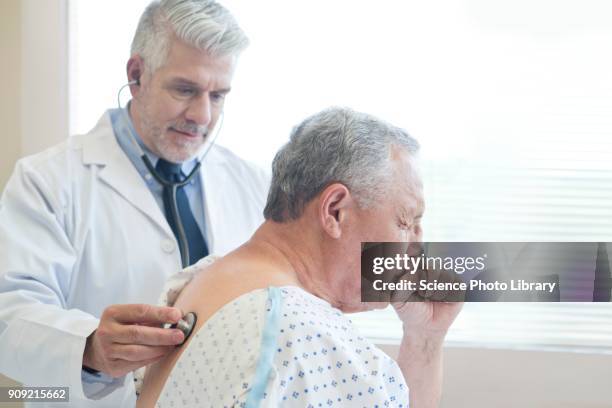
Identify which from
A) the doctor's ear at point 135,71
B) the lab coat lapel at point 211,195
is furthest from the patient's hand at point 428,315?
the doctor's ear at point 135,71

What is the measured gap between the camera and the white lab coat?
120cm

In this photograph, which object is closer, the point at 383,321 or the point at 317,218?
the point at 317,218

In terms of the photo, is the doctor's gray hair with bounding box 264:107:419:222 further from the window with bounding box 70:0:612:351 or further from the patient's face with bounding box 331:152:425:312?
the window with bounding box 70:0:612:351

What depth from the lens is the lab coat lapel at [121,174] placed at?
1.37m

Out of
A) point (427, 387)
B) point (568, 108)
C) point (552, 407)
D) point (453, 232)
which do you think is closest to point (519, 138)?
point (568, 108)

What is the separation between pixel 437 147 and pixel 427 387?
709 mm

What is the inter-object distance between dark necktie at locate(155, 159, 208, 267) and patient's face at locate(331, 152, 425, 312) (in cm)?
46

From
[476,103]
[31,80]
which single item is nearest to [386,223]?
[476,103]

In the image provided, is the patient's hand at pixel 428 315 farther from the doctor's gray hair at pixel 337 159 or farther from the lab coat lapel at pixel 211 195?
the lab coat lapel at pixel 211 195

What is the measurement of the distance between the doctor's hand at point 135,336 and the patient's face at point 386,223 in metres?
0.22

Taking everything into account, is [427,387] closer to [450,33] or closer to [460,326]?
[460,326]

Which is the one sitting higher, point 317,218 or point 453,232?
point 317,218

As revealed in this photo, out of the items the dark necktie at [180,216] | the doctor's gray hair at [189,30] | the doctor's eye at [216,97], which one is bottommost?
the dark necktie at [180,216]

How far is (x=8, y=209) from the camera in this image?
131 cm
